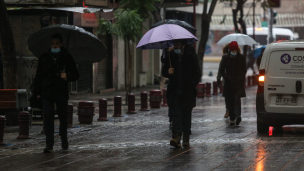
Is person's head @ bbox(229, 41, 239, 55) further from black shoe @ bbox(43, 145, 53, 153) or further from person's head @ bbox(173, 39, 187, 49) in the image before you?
black shoe @ bbox(43, 145, 53, 153)

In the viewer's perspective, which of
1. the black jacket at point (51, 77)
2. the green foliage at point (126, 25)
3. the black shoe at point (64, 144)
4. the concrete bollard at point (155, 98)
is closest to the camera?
the black jacket at point (51, 77)

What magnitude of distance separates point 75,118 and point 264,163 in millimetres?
6829

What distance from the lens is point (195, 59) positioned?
8.38 metres

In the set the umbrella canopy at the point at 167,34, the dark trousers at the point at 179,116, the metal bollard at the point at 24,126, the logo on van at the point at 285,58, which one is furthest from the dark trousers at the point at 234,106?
the metal bollard at the point at 24,126

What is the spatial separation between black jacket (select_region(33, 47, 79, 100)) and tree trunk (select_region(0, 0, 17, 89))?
3427 millimetres

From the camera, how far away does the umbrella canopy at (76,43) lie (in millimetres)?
8672

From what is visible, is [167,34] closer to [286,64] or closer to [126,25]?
[286,64]

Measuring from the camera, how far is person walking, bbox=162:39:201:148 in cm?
829

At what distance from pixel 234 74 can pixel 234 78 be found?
0.08 metres

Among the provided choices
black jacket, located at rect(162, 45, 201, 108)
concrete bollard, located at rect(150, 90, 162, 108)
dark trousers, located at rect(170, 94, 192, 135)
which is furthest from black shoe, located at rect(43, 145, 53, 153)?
concrete bollard, located at rect(150, 90, 162, 108)

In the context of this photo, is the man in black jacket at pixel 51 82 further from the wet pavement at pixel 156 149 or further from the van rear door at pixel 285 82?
the van rear door at pixel 285 82

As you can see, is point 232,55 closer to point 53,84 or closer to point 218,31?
point 53,84

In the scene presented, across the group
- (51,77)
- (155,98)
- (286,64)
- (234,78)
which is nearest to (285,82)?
(286,64)

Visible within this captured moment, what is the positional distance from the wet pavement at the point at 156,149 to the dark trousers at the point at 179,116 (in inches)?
11.7
